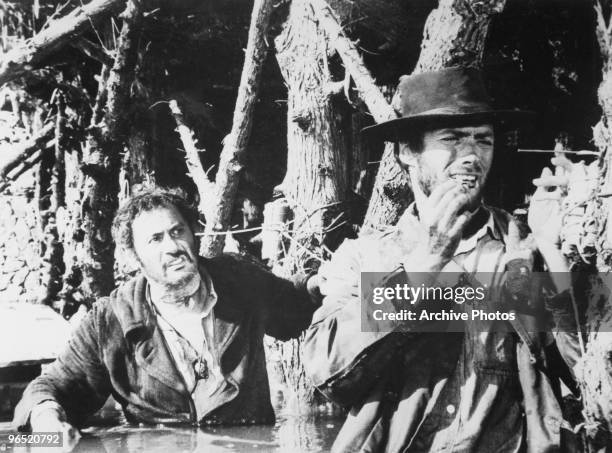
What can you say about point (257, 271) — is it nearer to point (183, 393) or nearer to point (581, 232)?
point (183, 393)

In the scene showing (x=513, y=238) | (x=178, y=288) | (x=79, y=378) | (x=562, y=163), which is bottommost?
(x=79, y=378)

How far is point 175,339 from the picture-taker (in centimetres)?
263

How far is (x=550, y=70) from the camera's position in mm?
2596

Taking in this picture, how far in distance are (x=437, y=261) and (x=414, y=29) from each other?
111 centimetres

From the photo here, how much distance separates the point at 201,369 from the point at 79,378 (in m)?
0.46

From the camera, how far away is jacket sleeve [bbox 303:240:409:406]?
79.3 inches

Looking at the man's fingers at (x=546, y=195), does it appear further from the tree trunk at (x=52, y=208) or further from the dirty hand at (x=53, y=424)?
the tree trunk at (x=52, y=208)

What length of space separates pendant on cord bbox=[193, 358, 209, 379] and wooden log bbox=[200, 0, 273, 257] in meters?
0.49

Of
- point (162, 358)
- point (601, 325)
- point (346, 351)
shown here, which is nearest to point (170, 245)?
point (162, 358)

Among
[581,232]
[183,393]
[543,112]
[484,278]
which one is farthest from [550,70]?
[183,393]

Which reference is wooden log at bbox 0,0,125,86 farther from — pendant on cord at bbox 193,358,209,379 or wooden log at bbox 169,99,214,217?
pendant on cord at bbox 193,358,209,379

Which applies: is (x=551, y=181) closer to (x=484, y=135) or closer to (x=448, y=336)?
(x=484, y=135)

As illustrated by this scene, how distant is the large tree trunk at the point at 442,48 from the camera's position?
247 cm

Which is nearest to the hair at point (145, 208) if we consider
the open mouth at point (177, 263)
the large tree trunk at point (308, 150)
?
the open mouth at point (177, 263)
